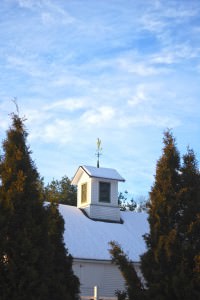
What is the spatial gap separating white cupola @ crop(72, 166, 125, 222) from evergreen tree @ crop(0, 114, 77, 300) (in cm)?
1702

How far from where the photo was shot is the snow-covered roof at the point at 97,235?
83.7 feet

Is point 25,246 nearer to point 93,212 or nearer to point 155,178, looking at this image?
point 155,178

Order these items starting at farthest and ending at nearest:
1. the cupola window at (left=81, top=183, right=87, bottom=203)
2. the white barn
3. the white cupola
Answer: the cupola window at (left=81, top=183, right=87, bottom=203)
the white cupola
the white barn

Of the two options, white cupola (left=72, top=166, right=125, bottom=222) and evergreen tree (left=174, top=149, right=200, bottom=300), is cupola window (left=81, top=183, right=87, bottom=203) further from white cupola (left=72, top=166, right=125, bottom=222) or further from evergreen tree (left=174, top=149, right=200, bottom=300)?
evergreen tree (left=174, top=149, right=200, bottom=300)

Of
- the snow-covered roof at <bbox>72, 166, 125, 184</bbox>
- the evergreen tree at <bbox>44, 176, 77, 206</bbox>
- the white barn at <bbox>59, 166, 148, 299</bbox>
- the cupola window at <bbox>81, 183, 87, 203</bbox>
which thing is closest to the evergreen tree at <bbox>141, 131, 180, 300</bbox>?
the white barn at <bbox>59, 166, 148, 299</bbox>

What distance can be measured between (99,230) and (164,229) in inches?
554

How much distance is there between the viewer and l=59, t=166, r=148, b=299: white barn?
2516cm

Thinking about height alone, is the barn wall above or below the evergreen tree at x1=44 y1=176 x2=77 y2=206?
below

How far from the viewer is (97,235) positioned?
2752cm

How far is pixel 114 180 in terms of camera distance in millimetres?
31594

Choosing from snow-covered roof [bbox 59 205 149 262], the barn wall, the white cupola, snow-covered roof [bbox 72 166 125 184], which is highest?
snow-covered roof [bbox 72 166 125 184]

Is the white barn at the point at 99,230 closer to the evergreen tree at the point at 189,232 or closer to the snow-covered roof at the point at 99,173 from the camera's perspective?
the snow-covered roof at the point at 99,173

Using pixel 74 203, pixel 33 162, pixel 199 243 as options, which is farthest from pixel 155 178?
pixel 74 203

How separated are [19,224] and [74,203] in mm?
35570
